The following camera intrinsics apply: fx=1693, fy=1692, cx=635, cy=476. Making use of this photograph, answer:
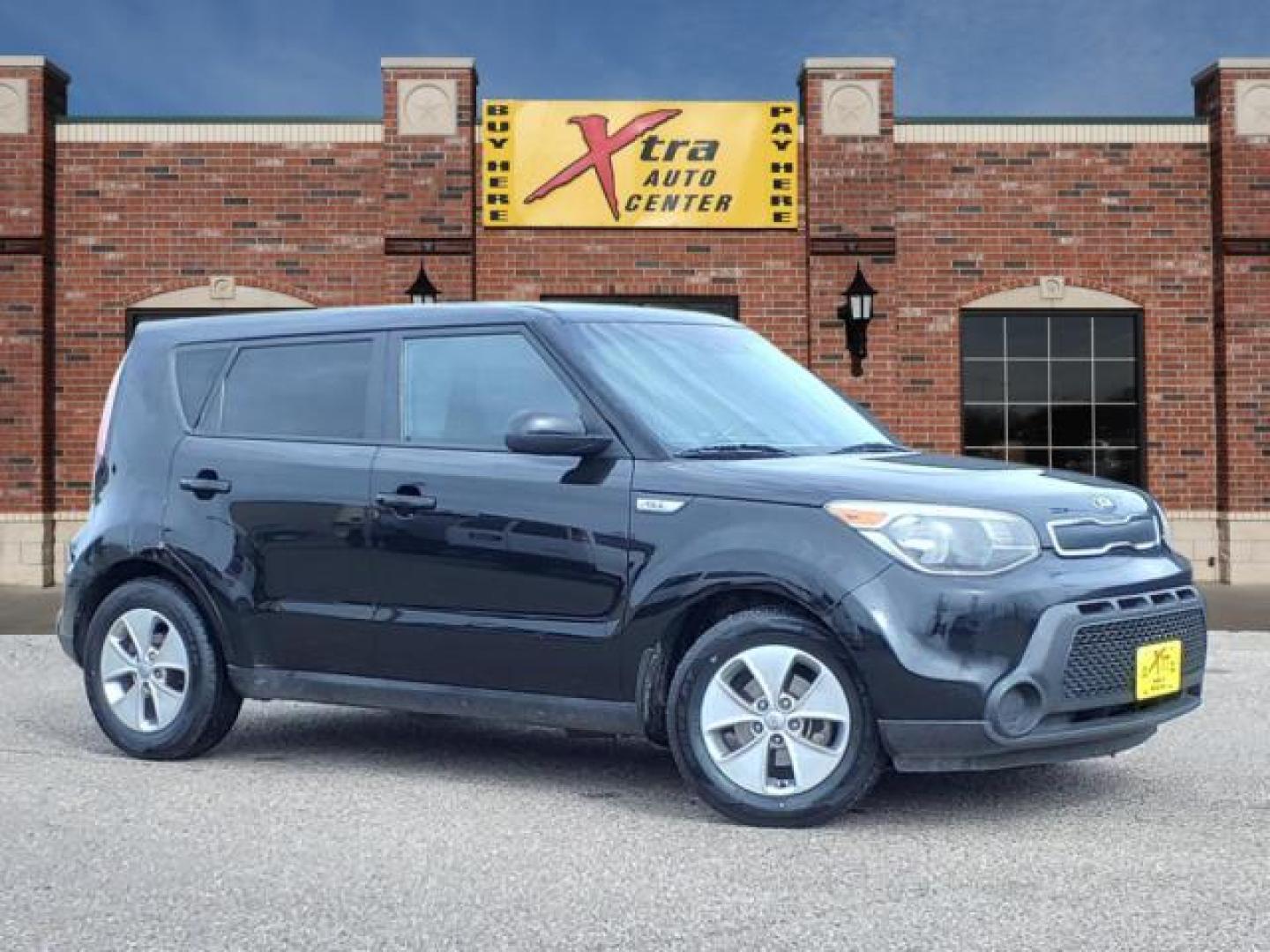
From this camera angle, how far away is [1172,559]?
6.00m

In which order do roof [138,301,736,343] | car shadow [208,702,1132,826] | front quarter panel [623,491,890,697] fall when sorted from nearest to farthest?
front quarter panel [623,491,890,697] < car shadow [208,702,1132,826] < roof [138,301,736,343]

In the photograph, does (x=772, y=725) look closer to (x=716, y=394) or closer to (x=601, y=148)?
(x=716, y=394)

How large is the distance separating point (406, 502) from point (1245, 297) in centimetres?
1520

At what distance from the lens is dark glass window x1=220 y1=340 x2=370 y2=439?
6762 mm

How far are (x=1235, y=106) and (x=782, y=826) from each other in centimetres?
1599

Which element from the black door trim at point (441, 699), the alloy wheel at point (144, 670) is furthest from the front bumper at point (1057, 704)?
the alloy wheel at point (144, 670)

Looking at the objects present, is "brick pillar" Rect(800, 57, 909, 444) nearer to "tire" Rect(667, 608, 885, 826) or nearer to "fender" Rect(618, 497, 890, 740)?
"fender" Rect(618, 497, 890, 740)

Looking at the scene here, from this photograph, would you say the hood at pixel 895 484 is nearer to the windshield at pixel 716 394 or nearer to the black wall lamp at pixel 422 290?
the windshield at pixel 716 394

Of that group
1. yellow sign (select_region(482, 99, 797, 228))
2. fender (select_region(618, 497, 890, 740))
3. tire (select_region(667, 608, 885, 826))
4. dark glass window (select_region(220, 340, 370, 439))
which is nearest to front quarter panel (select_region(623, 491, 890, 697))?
fender (select_region(618, 497, 890, 740))

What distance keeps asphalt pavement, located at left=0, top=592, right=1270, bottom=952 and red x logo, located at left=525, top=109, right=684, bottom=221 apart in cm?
1234

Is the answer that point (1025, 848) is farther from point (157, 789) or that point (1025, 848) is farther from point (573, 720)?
point (157, 789)

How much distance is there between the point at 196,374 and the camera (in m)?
7.23

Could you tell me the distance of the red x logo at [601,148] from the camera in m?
19.1

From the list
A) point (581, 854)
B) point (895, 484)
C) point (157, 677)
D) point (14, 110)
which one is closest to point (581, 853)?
point (581, 854)
